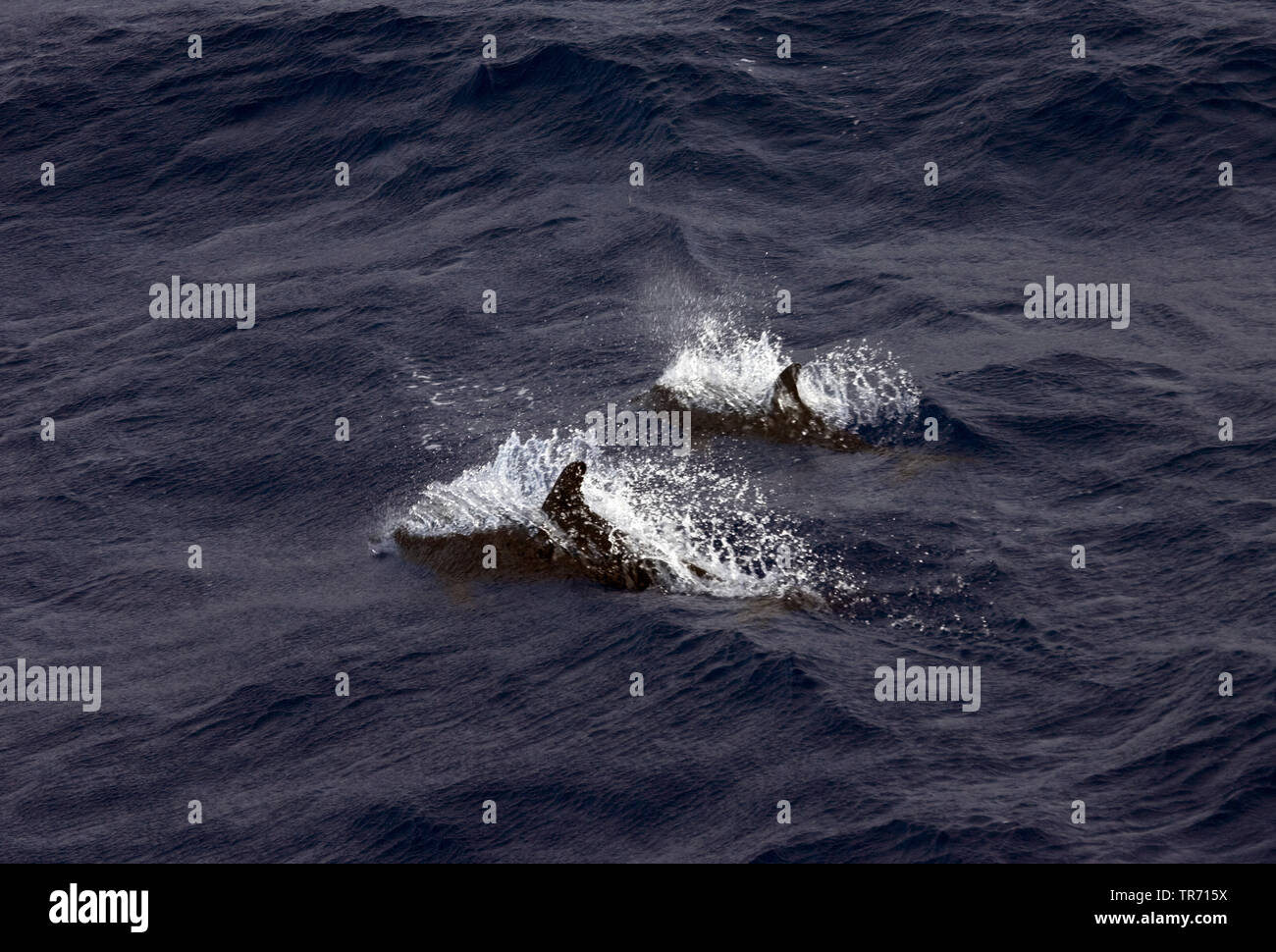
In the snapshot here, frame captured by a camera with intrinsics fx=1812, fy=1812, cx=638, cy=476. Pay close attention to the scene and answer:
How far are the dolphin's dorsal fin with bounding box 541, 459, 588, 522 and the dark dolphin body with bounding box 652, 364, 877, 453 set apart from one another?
4167 millimetres

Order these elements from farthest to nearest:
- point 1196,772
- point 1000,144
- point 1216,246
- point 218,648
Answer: point 1000,144 < point 1216,246 < point 218,648 < point 1196,772

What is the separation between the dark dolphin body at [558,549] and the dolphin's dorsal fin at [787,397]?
5.28 m

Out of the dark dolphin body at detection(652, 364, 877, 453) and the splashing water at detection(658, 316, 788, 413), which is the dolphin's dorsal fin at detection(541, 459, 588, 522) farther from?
the splashing water at detection(658, 316, 788, 413)

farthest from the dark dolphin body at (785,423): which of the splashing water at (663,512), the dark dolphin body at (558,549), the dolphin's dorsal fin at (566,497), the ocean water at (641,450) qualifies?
the dark dolphin body at (558,549)

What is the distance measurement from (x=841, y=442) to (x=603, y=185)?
12.8 meters

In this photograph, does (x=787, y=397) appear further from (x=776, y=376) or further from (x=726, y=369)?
(x=726, y=369)

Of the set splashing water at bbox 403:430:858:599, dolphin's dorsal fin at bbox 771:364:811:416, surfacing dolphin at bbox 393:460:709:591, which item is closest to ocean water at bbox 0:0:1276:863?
splashing water at bbox 403:430:858:599

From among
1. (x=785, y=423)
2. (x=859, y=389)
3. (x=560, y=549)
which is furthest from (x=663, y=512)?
(x=859, y=389)

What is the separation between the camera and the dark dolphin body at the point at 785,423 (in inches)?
1432

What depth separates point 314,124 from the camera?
1940 inches

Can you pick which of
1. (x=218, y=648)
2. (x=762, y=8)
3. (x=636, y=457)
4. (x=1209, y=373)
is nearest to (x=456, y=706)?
(x=218, y=648)

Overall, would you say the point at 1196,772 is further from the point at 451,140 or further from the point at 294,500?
the point at 451,140

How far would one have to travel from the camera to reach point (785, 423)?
3684 centimetres

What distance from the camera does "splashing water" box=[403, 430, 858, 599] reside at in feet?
105
